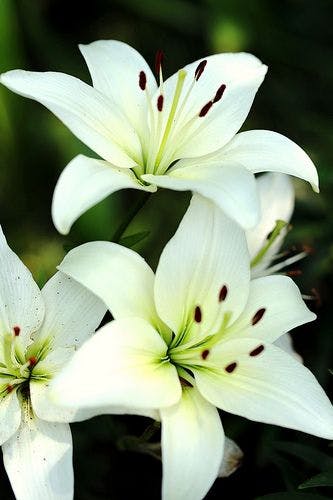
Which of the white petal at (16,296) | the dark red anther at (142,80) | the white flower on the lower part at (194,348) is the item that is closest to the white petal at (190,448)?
the white flower on the lower part at (194,348)

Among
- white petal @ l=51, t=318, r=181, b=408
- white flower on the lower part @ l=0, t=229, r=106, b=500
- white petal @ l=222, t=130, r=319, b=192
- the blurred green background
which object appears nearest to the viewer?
white petal @ l=51, t=318, r=181, b=408

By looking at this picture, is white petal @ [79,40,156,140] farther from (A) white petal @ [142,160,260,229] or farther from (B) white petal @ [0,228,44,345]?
(B) white petal @ [0,228,44,345]

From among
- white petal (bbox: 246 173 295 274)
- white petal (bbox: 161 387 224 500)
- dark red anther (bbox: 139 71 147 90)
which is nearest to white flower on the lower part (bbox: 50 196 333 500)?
white petal (bbox: 161 387 224 500)

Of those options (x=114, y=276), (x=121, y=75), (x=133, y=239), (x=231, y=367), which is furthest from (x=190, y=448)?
(x=121, y=75)

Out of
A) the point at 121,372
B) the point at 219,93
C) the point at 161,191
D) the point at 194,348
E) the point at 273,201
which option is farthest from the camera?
the point at 161,191

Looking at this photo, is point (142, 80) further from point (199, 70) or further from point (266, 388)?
point (266, 388)

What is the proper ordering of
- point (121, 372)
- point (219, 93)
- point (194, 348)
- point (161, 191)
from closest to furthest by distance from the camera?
point (121, 372) → point (194, 348) → point (219, 93) → point (161, 191)

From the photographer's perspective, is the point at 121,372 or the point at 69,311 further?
the point at 69,311
